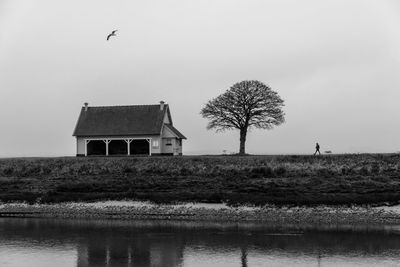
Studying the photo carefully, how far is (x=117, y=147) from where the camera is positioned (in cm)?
6181

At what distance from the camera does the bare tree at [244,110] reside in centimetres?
6281

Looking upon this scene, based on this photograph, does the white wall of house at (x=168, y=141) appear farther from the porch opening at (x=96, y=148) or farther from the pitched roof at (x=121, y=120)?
the porch opening at (x=96, y=148)

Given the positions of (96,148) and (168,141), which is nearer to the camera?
(168,141)

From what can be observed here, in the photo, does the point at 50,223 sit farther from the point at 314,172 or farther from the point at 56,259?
the point at 314,172

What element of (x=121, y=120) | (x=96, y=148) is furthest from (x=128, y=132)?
(x=96, y=148)

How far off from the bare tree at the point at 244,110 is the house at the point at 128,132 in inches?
194

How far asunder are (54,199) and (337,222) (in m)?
19.1

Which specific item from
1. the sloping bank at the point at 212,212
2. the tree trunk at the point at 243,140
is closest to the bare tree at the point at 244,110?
the tree trunk at the point at 243,140

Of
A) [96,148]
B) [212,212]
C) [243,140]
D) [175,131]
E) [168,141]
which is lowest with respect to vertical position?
[212,212]

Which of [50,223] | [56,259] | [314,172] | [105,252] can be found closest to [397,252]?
[105,252]

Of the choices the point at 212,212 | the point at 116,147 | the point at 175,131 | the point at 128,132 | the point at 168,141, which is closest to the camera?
the point at 212,212

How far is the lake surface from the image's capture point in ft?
66.5

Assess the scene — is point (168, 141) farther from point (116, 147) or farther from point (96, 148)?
point (96, 148)

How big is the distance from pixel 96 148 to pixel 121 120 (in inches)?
170
